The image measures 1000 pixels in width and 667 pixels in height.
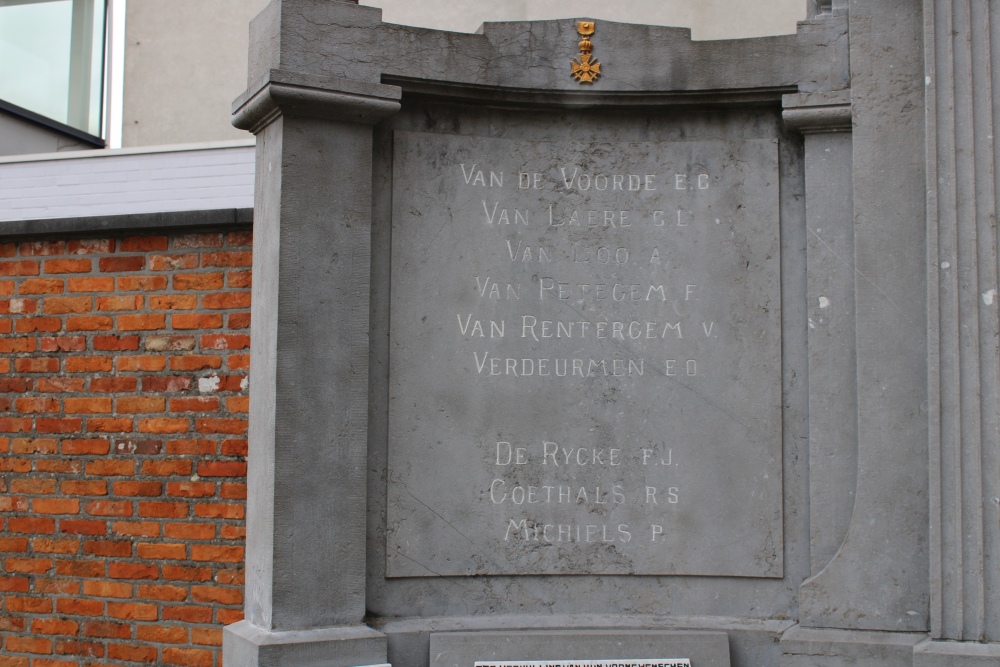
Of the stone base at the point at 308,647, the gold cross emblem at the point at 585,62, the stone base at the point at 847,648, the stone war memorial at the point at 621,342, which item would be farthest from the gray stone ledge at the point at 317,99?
the stone base at the point at 847,648

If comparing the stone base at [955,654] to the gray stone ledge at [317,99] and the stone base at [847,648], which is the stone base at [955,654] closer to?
the stone base at [847,648]

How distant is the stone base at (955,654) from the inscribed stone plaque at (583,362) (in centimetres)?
57

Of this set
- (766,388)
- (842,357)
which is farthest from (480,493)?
(842,357)

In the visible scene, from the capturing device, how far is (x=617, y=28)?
156 inches

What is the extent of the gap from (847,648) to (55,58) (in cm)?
737

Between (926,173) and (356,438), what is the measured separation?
219 centimetres

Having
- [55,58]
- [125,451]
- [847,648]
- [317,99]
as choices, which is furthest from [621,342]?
[55,58]

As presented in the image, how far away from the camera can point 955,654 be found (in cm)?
334

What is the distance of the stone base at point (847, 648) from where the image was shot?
3.47 meters

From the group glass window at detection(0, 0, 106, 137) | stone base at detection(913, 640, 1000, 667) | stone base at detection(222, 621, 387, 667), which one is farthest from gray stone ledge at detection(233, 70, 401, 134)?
glass window at detection(0, 0, 106, 137)

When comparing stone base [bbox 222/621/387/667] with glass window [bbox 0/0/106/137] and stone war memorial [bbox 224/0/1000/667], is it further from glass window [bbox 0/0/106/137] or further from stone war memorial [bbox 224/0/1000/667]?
glass window [bbox 0/0/106/137]

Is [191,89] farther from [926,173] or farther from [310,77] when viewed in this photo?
[926,173]

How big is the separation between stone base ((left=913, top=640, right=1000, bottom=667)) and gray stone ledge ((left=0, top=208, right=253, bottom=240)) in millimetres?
3285

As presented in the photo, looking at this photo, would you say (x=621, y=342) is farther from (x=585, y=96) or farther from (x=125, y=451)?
(x=125, y=451)
